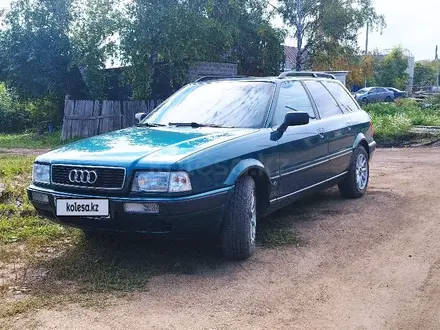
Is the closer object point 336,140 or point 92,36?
point 336,140

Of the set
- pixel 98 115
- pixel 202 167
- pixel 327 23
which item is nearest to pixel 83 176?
pixel 202 167

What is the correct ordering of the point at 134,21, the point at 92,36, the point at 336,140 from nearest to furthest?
the point at 336,140 < the point at 134,21 < the point at 92,36

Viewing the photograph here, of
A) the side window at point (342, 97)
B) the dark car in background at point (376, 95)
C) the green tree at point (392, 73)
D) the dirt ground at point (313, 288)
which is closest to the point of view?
the dirt ground at point (313, 288)

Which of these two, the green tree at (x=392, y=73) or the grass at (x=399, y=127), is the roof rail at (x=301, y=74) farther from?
the green tree at (x=392, y=73)

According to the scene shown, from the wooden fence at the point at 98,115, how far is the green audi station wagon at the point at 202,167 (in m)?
10.2

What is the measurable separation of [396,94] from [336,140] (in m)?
33.8

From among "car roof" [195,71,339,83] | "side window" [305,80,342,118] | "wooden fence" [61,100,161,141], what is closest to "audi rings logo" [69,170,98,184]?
"car roof" [195,71,339,83]

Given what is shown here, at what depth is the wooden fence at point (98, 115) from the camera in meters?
15.7

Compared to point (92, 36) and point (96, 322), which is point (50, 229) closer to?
point (96, 322)

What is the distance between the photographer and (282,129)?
4.88 meters

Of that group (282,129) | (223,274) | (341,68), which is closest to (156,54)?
(282,129)

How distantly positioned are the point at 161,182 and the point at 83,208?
0.65m

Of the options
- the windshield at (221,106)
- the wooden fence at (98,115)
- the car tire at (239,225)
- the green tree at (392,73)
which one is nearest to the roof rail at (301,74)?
the windshield at (221,106)

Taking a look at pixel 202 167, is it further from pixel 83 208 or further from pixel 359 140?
pixel 359 140
